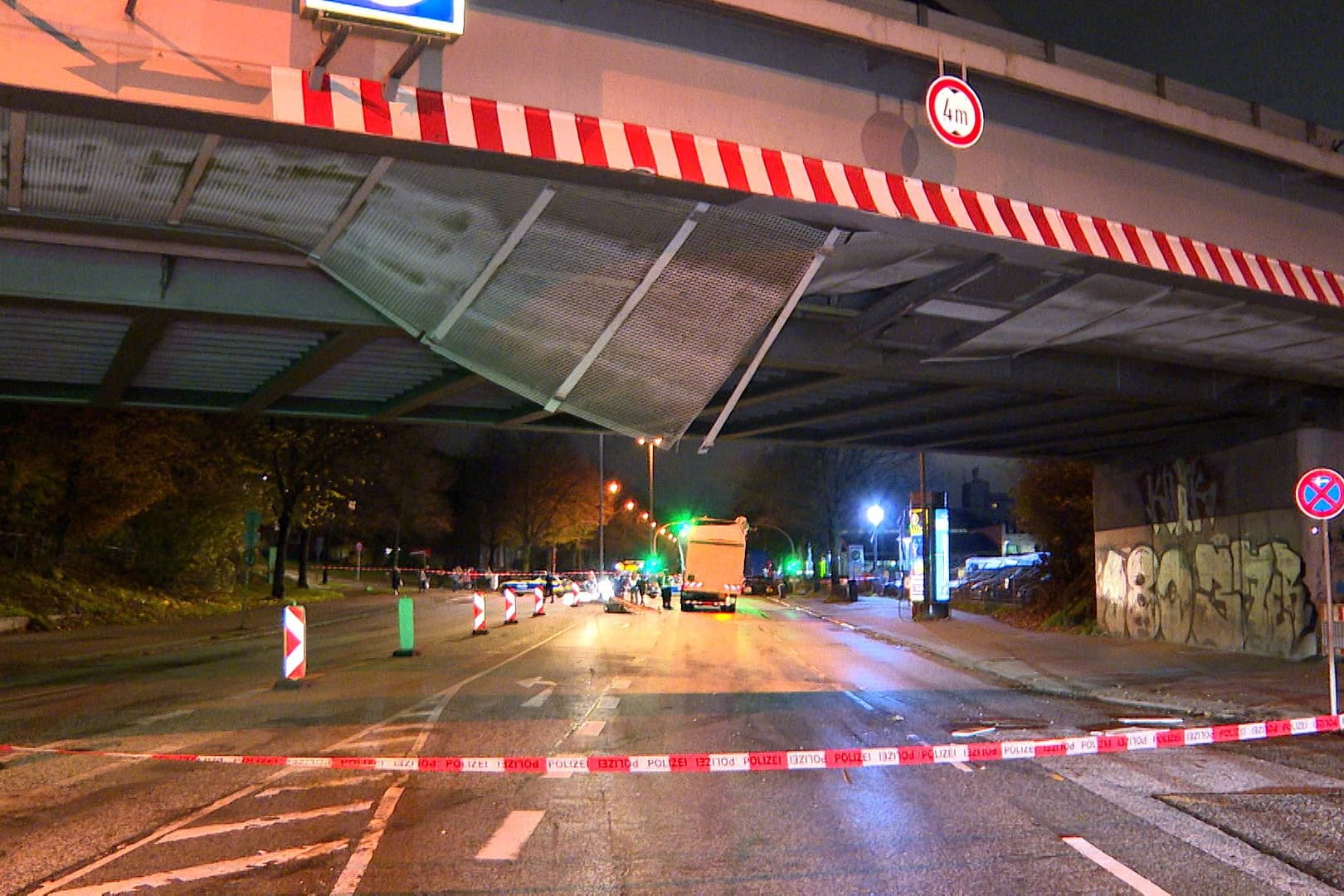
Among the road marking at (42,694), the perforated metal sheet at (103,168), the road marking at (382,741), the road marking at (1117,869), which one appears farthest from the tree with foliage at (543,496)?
the road marking at (1117,869)

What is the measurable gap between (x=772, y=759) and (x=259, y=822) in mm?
3713

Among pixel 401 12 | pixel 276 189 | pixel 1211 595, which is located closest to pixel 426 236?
pixel 276 189

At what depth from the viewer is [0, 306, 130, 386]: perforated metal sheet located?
11.8 metres

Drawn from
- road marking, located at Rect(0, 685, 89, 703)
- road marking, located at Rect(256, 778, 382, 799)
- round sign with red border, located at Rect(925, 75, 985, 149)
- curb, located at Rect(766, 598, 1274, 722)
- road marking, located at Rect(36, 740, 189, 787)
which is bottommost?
curb, located at Rect(766, 598, 1274, 722)

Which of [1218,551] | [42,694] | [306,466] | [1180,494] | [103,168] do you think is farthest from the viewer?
[306,466]

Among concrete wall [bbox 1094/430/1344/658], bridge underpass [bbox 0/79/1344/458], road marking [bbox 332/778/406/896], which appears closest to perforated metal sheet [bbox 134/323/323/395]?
bridge underpass [bbox 0/79/1344/458]

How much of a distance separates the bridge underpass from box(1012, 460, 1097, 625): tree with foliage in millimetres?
14011

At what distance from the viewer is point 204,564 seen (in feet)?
128

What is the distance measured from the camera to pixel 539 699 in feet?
46.0

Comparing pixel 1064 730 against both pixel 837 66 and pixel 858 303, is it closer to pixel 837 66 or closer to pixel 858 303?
pixel 858 303

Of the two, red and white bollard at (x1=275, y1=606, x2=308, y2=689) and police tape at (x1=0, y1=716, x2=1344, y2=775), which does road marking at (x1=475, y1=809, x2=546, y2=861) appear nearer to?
police tape at (x1=0, y1=716, x2=1344, y2=775)

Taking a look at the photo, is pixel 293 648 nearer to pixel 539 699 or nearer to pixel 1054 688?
pixel 539 699

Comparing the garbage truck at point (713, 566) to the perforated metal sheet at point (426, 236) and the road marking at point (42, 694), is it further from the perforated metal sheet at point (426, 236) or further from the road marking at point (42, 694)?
the perforated metal sheet at point (426, 236)

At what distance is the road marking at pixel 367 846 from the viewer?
5906mm
